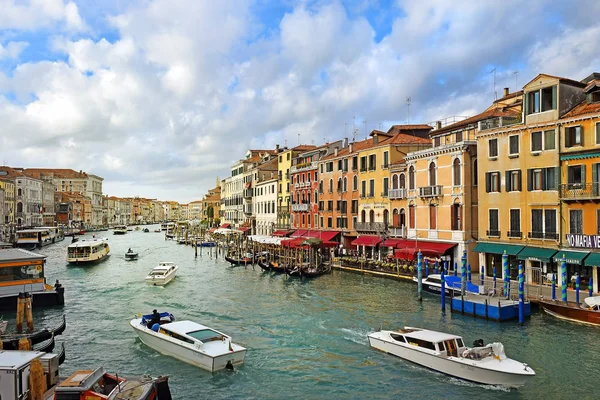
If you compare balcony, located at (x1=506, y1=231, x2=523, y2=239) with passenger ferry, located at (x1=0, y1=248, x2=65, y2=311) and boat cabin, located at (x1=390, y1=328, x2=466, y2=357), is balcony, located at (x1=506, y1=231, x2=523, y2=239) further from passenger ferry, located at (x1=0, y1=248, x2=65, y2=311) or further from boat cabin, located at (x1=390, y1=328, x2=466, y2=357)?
passenger ferry, located at (x1=0, y1=248, x2=65, y2=311)

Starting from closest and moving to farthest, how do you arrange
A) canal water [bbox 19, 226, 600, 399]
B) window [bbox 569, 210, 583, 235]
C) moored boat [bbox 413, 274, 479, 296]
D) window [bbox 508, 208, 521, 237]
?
1. canal water [bbox 19, 226, 600, 399]
2. window [bbox 569, 210, 583, 235]
3. moored boat [bbox 413, 274, 479, 296]
4. window [bbox 508, 208, 521, 237]

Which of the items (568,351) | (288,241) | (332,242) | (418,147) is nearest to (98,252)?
(288,241)

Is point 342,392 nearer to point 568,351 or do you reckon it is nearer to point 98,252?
point 568,351

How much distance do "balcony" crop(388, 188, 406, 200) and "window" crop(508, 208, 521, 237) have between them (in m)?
10.4

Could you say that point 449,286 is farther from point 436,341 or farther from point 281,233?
point 281,233

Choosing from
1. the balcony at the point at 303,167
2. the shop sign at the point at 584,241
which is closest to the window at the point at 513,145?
the shop sign at the point at 584,241

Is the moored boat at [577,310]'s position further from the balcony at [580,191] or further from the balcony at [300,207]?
the balcony at [300,207]

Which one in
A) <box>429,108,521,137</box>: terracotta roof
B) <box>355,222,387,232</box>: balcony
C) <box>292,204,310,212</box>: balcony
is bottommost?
<box>355,222,387,232</box>: balcony

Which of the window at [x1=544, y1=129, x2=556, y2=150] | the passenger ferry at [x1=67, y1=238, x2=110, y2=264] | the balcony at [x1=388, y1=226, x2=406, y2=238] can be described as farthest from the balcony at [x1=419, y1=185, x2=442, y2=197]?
the passenger ferry at [x1=67, y1=238, x2=110, y2=264]

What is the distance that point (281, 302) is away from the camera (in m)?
27.9

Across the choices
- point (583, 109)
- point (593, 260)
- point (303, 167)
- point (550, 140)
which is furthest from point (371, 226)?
point (593, 260)

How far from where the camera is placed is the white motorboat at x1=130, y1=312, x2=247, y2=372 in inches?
647

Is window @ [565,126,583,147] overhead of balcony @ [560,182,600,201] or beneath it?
overhead

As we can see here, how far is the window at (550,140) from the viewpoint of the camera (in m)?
26.4
